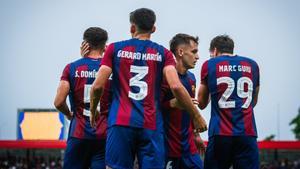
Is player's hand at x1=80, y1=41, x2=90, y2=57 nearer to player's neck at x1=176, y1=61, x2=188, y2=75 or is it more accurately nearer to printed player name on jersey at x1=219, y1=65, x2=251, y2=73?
player's neck at x1=176, y1=61, x2=188, y2=75

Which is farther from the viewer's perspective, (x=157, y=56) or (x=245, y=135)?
(x=245, y=135)

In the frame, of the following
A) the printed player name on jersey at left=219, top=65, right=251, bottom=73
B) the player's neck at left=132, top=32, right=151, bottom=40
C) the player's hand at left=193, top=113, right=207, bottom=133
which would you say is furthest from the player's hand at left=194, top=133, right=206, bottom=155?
the player's neck at left=132, top=32, right=151, bottom=40

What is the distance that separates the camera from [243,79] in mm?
9930

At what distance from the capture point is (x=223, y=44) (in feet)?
33.7

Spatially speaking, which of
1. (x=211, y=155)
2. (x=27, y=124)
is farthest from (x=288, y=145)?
(x=211, y=155)

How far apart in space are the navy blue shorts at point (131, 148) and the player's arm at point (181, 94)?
0.48 m

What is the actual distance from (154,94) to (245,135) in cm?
179

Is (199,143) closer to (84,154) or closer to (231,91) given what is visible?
(231,91)

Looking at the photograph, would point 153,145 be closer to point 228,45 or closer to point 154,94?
point 154,94

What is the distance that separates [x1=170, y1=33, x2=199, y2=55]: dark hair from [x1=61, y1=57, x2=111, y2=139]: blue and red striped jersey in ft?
3.60

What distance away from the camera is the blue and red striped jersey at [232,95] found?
9891mm

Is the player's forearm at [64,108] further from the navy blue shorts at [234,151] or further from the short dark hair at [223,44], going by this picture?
the short dark hair at [223,44]

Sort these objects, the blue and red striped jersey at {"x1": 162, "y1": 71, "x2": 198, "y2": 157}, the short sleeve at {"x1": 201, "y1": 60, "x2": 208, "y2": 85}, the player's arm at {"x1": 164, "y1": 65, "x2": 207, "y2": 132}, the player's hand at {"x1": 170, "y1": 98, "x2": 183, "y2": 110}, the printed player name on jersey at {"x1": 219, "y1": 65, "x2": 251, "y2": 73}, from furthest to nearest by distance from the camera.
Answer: the short sleeve at {"x1": 201, "y1": 60, "x2": 208, "y2": 85}, the printed player name on jersey at {"x1": 219, "y1": 65, "x2": 251, "y2": 73}, the blue and red striped jersey at {"x1": 162, "y1": 71, "x2": 198, "y2": 157}, the player's hand at {"x1": 170, "y1": 98, "x2": 183, "y2": 110}, the player's arm at {"x1": 164, "y1": 65, "x2": 207, "y2": 132}

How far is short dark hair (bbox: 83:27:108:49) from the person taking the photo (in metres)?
10.4
